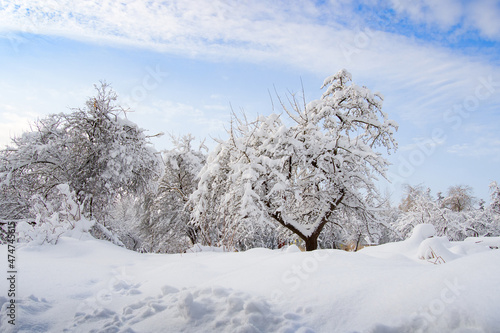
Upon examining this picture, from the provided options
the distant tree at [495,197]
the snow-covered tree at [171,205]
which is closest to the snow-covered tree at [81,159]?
the snow-covered tree at [171,205]

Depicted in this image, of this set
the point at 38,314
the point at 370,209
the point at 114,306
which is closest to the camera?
the point at 38,314

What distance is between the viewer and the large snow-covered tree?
9.57m

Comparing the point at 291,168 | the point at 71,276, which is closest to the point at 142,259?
the point at 71,276

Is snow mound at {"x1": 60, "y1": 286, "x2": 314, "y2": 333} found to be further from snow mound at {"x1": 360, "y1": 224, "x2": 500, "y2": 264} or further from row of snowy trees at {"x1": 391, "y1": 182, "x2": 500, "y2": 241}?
row of snowy trees at {"x1": 391, "y1": 182, "x2": 500, "y2": 241}

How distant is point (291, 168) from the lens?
34.2 ft

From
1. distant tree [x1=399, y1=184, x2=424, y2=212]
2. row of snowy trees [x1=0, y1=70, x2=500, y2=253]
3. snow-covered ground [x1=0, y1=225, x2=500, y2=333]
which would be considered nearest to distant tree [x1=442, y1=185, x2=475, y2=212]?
distant tree [x1=399, y1=184, x2=424, y2=212]

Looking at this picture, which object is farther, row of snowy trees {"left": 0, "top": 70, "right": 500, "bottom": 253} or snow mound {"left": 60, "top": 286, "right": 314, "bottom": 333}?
row of snowy trees {"left": 0, "top": 70, "right": 500, "bottom": 253}

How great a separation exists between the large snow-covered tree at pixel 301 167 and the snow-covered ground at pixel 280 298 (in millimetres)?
5220

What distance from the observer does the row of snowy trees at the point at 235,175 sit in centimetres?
931

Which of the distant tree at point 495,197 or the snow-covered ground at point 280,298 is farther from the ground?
the snow-covered ground at point 280,298

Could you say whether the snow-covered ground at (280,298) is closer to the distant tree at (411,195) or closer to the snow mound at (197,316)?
the snow mound at (197,316)

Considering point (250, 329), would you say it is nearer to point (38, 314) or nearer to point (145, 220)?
point (38, 314)

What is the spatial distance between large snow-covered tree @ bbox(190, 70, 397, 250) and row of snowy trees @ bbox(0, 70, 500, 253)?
0.14 feet

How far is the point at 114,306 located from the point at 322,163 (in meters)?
8.21
